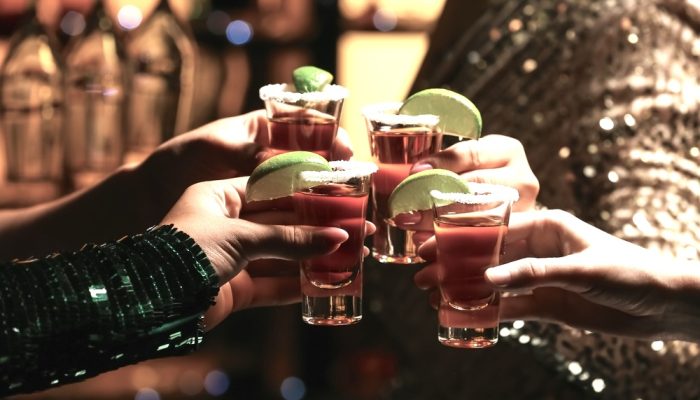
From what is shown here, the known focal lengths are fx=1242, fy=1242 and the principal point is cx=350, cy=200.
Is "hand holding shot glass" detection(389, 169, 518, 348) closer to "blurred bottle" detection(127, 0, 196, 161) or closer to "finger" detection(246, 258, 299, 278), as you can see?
"finger" detection(246, 258, 299, 278)

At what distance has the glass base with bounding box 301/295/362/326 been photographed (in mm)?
1827

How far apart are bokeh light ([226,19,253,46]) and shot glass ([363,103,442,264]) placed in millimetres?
2126

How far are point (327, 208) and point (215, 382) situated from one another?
8.19 feet

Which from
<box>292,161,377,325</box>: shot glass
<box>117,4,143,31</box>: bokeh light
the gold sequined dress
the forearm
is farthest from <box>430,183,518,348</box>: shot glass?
<box>117,4,143,31</box>: bokeh light

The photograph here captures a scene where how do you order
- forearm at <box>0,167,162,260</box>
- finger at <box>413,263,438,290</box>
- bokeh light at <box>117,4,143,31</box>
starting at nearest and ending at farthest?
1. finger at <box>413,263,438,290</box>
2. forearm at <box>0,167,162,260</box>
3. bokeh light at <box>117,4,143,31</box>

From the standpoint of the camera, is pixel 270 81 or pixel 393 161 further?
pixel 270 81

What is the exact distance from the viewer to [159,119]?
10.1 ft

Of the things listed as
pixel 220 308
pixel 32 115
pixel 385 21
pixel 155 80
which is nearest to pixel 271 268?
pixel 220 308

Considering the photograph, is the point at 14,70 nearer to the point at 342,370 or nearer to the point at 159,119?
the point at 159,119

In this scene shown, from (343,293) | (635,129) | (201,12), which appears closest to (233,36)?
(201,12)

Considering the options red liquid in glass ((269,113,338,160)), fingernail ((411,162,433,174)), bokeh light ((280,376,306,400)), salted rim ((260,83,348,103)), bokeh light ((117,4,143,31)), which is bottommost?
bokeh light ((280,376,306,400))

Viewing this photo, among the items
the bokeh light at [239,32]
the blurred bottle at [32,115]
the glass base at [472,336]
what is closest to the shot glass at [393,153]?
the glass base at [472,336]

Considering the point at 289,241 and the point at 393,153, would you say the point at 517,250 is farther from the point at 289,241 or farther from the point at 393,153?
the point at 289,241

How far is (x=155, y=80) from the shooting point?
9.96 ft
